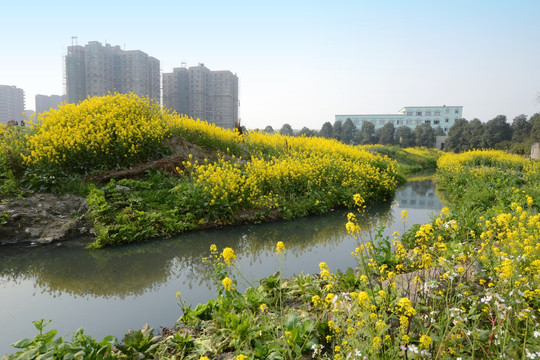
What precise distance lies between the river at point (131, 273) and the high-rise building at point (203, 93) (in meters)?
44.2

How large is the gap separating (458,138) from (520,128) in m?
5.88

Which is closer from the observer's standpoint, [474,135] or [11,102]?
[474,135]

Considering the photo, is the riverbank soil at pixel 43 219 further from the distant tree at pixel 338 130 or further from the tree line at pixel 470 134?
the distant tree at pixel 338 130

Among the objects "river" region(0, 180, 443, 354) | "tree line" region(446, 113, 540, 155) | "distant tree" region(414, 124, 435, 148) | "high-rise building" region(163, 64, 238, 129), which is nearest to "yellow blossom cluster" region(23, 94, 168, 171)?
"river" region(0, 180, 443, 354)

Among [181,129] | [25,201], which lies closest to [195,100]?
[181,129]

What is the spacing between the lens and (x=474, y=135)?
35438 millimetres

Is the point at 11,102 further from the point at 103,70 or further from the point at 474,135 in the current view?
the point at 474,135

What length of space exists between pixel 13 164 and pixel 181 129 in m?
4.36

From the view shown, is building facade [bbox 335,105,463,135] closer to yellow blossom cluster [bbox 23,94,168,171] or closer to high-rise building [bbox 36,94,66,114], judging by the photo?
high-rise building [bbox 36,94,66,114]

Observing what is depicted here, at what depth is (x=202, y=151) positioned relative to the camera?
389 inches

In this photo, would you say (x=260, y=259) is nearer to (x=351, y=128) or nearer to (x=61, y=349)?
(x=61, y=349)

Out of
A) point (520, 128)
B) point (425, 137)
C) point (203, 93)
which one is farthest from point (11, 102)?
point (520, 128)

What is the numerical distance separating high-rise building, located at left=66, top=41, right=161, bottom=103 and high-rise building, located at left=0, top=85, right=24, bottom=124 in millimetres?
12124

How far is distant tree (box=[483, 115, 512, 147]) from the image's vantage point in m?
33.4
